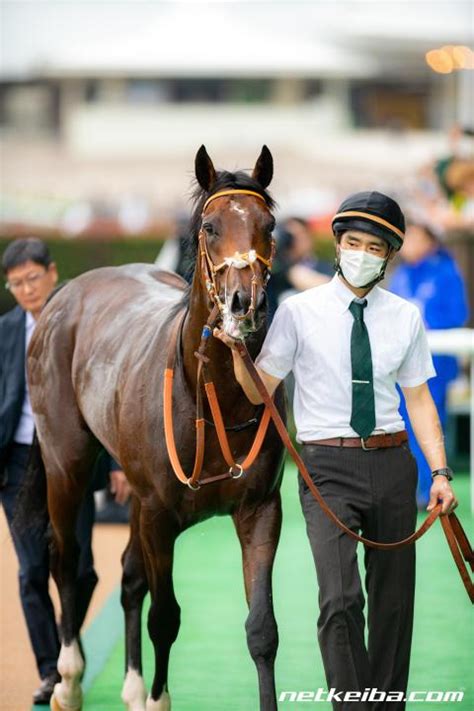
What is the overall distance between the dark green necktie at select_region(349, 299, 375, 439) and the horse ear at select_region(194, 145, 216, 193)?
67cm

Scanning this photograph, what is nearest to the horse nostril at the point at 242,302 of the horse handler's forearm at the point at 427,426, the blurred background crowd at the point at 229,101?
the horse handler's forearm at the point at 427,426

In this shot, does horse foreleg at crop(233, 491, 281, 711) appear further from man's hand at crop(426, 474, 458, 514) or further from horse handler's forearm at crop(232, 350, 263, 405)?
man's hand at crop(426, 474, 458, 514)

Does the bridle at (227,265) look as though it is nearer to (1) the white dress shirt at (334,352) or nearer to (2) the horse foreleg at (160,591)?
(1) the white dress shirt at (334,352)

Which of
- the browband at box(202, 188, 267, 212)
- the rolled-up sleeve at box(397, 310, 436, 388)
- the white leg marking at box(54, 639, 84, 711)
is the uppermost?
the browband at box(202, 188, 267, 212)

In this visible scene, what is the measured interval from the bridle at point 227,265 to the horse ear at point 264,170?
14 cm

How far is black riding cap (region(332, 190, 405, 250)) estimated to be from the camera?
4.33m

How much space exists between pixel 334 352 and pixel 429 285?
5.41 meters

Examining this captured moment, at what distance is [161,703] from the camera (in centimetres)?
505

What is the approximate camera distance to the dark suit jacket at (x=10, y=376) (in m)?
6.01

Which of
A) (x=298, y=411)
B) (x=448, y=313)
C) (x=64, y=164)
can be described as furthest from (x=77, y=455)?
(x=64, y=164)

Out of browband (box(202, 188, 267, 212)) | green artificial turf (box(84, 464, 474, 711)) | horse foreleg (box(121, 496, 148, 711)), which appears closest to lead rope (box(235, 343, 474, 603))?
browband (box(202, 188, 267, 212))

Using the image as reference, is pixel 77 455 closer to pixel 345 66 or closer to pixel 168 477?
pixel 168 477

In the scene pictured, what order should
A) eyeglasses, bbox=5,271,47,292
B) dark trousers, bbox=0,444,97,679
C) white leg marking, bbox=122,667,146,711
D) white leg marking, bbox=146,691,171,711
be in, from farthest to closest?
eyeglasses, bbox=5,271,47,292
dark trousers, bbox=0,444,97,679
white leg marking, bbox=122,667,146,711
white leg marking, bbox=146,691,171,711

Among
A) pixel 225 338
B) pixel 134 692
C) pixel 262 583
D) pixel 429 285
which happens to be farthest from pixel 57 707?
pixel 429 285
